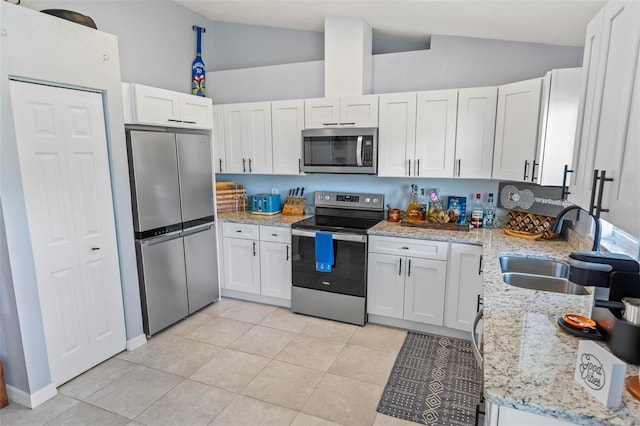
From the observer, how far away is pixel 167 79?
3793 mm

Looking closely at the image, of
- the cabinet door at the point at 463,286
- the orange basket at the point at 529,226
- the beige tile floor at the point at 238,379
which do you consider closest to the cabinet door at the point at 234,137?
the beige tile floor at the point at 238,379

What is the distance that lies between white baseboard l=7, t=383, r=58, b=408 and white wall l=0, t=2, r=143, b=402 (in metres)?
0.03

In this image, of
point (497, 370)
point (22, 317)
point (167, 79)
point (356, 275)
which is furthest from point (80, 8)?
point (497, 370)

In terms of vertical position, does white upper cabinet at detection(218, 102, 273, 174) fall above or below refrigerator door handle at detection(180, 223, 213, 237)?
above

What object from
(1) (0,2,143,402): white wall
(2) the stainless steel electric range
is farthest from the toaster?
(1) (0,2,143,402): white wall

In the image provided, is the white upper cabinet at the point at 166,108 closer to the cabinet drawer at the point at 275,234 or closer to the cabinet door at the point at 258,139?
the cabinet door at the point at 258,139

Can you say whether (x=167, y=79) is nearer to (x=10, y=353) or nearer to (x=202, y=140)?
(x=202, y=140)

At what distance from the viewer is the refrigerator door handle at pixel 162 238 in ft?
9.72

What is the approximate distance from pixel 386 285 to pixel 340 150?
52.3 inches

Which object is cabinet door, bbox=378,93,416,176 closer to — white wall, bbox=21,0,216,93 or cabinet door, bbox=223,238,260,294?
cabinet door, bbox=223,238,260,294

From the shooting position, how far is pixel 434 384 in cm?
246

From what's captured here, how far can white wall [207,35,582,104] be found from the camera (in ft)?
9.87

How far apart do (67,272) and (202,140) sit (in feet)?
5.28

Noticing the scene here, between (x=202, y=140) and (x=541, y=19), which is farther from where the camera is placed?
(x=202, y=140)
